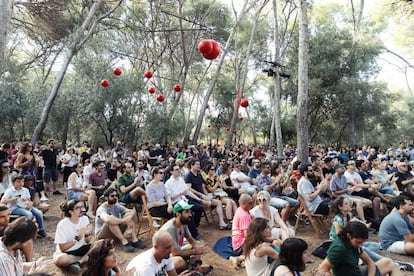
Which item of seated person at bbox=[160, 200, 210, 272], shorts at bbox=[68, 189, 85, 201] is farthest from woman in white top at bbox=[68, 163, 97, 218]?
seated person at bbox=[160, 200, 210, 272]

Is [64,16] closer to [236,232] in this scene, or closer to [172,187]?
[172,187]

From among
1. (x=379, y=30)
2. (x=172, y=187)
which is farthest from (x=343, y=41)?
(x=172, y=187)

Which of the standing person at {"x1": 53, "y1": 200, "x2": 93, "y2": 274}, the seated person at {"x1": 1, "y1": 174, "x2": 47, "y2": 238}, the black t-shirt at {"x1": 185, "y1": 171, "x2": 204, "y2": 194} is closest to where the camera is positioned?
the standing person at {"x1": 53, "y1": 200, "x2": 93, "y2": 274}

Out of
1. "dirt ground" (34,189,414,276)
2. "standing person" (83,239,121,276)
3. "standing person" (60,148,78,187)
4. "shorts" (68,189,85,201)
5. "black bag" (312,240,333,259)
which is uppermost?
"standing person" (60,148,78,187)

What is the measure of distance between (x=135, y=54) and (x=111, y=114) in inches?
287

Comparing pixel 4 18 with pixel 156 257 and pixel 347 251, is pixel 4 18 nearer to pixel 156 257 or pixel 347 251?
pixel 156 257

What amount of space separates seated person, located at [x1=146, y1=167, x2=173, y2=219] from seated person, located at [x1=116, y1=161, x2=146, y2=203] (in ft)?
1.00

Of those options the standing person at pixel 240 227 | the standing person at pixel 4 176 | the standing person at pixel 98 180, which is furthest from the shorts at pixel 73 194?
the standing person at pixel 240 227

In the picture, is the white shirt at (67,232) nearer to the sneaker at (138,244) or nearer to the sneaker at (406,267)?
the sneaker at (138,244)

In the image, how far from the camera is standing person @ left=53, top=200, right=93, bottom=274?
3.46 m

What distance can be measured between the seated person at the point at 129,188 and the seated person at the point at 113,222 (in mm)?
798

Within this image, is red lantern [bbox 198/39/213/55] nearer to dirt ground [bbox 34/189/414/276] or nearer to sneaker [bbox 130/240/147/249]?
dirt ground [bbox 34/189/414/276]

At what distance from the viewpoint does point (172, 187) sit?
5613mm

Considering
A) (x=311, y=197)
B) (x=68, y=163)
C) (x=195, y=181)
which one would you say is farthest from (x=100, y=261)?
(x=68, y=163)
